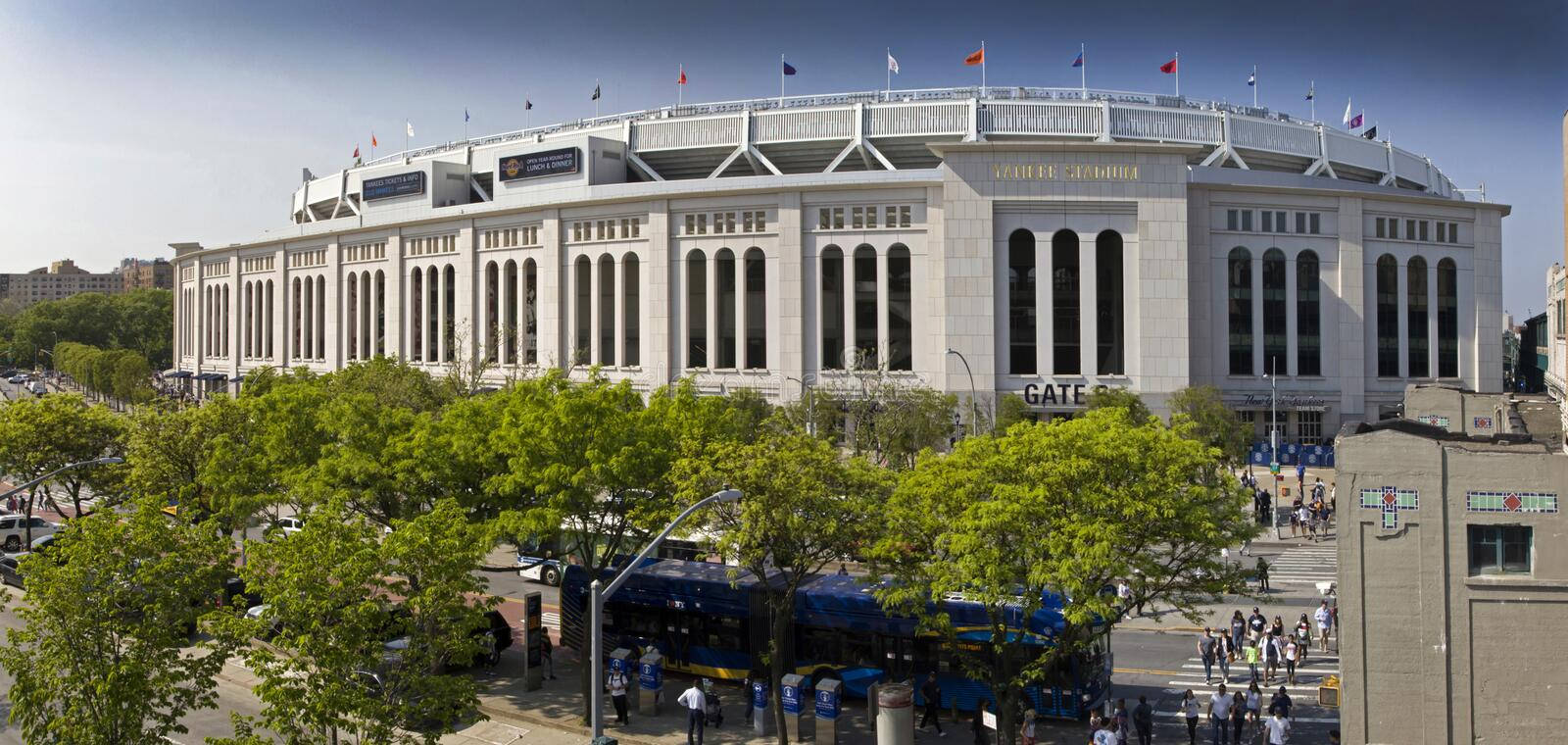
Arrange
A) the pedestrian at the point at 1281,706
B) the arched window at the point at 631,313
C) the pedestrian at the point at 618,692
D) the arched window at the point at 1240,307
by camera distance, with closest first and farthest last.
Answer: the pedestrian at the point at 1281,706
the pedestrian at the point at 618,692
the arched window at the point at 1240,307
the arched window at the point at 631,313

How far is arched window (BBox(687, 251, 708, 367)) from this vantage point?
286ft

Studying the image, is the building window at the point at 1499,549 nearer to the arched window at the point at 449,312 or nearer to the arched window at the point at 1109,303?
the arched window at the point at 1109,303

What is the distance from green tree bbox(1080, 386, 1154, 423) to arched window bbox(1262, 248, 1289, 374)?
14611 mm

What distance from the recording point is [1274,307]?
264ft

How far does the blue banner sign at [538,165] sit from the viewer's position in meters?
92.1

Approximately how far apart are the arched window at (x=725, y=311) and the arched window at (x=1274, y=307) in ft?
129

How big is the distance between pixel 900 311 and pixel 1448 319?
1637 inches

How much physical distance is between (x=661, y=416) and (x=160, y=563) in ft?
47.0

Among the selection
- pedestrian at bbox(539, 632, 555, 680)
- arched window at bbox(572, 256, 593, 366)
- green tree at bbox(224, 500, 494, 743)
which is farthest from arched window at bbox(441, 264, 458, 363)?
green tree at bbox(224, 500, 494, 743)

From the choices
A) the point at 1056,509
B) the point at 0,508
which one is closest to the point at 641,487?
the point at 1056,509

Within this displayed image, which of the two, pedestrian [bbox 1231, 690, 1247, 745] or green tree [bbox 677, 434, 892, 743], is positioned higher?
green tree [bbox 677, 434, 892, 743]

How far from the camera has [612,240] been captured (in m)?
89.6

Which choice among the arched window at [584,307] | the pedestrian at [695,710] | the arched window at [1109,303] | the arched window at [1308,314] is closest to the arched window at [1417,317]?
the arched window at [1308,314]

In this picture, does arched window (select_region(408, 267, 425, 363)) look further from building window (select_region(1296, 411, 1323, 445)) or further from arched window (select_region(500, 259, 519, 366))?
building window (select_region(1296, 411, 1323, 445))
